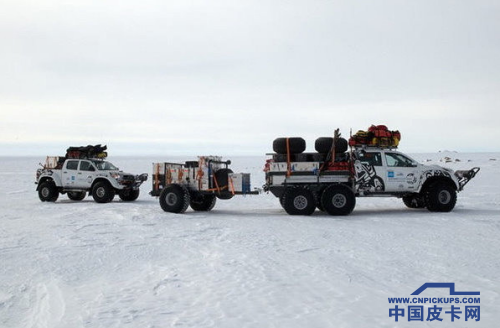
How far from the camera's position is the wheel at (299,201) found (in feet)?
44.1

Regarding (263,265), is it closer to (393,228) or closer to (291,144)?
(393,228)

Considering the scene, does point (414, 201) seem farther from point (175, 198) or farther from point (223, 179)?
point (175, 198)

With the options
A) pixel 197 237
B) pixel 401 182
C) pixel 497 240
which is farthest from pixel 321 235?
pixel 401 182

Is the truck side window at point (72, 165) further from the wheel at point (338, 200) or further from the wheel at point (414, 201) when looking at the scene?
the wheel at point (414, 201)

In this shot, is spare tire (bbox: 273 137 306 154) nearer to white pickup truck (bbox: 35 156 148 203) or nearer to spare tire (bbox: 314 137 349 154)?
spare tire (bbox: 314 137 349 154)

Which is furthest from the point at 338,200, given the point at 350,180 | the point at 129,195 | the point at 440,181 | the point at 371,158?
the point at 129,195

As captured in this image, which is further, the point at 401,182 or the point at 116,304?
the point at 401,182

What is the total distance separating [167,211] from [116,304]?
8.94 metres

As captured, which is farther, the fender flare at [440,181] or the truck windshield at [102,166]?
the truck windshield at [102,166]

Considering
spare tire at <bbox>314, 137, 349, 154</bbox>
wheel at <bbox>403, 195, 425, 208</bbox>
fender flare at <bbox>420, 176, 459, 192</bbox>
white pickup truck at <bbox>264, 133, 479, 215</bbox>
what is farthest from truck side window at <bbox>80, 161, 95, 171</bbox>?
fender flare at <bbox>420, 176, 459, 192</bbox>

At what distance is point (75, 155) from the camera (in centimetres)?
1955

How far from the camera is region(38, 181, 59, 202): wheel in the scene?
18750 mm

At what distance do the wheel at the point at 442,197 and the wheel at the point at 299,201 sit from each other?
3548 mm
